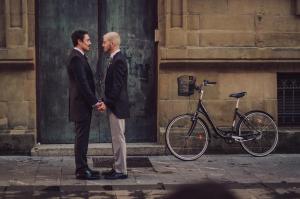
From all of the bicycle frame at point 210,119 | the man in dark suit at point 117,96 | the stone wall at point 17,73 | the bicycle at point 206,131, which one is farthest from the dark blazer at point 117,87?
the stone wall at point 17,73

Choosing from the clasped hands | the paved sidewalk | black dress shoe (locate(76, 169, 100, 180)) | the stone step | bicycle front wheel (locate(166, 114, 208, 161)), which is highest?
the clasped hands

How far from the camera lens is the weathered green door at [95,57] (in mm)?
10008

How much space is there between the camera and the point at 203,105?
32.7 ft

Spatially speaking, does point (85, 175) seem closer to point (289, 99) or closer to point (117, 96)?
point (117, 96)

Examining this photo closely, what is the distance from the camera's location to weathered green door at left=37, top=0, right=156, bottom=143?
10.0m

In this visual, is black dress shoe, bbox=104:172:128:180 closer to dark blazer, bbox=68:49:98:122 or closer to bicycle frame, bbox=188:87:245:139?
dark blazer, bbox=68:49:98:122

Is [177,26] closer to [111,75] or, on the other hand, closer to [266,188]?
[111,75]

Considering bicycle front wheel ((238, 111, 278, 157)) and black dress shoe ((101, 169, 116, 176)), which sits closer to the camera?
black dress shoe ((101, 169, 116, 176))

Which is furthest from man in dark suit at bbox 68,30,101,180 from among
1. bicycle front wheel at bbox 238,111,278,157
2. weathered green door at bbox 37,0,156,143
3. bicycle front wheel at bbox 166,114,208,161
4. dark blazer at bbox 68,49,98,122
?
bicycle front wheel at bbox 238,111,278,157

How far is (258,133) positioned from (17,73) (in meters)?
3.96

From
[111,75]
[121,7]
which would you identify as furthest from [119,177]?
[121,7]

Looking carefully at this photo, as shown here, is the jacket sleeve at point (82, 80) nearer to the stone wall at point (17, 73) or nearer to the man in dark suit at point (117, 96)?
the man in dark suit at point (117, 96)

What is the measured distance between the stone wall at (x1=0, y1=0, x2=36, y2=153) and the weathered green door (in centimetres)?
31

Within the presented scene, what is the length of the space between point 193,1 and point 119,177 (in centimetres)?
360
